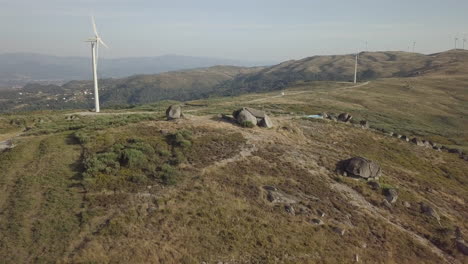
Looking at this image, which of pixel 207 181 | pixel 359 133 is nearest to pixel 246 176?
pixel 207 181

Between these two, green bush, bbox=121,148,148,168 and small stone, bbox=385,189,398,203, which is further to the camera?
small stone, bbox=385,189,398,203

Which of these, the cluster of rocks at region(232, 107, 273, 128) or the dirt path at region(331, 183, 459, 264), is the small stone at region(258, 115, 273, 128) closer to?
the cluster of rocks at region(232, 107, 273, 128)

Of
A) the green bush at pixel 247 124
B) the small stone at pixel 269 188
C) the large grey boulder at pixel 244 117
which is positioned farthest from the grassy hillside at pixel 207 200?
the large grey boulder at pixel 244 117

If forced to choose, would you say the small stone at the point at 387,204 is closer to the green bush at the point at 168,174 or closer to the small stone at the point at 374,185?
the small stone at the point at 374,185

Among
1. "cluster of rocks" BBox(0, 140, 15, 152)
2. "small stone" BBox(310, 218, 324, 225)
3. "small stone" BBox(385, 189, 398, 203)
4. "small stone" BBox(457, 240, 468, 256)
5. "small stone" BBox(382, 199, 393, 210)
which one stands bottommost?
"small stone" BBox(457, 240, 468, 256)

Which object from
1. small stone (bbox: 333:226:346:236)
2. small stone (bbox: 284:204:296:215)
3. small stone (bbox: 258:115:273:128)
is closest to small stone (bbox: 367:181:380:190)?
small stone (bbox: 333:226:346:236)
